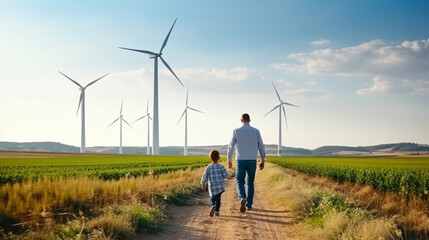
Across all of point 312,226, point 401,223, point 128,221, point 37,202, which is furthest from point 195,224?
point 401,223

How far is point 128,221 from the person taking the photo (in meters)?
10.7

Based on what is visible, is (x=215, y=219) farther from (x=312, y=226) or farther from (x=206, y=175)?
(x=312, y=226)

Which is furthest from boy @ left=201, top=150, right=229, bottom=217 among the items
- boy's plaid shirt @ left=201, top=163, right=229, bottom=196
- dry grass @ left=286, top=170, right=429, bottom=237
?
dry grass @ left=286, top=170, right=429, bottom=237

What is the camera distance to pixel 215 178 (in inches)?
504

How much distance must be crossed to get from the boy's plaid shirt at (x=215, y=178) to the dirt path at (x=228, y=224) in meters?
0.83

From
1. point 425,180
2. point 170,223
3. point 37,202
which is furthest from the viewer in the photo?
point 425,180

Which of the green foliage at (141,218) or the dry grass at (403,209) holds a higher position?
the green foliage at (141,218)

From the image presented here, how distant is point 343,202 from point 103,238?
7349 millimetres

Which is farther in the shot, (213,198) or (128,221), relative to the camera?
(213,198)

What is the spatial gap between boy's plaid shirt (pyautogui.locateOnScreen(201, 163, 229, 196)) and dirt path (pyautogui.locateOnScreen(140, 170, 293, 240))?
827 mm

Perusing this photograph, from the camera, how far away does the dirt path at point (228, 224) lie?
10656 millimetres

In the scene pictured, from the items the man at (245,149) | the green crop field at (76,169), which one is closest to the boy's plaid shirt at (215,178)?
the man at (245,149)

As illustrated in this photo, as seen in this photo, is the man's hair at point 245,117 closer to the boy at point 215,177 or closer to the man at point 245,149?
the man at point 245,149

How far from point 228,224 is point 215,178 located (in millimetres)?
1460
